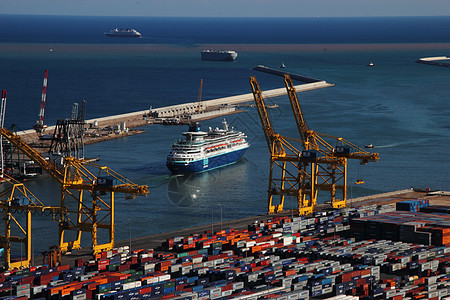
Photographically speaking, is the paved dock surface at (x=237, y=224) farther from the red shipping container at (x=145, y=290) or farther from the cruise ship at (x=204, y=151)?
the cruise ship at (x=204, y=151)

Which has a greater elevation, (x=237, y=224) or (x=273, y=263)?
(x=237, y=224)

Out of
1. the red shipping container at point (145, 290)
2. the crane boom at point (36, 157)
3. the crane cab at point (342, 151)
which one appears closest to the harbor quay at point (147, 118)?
the crane boom at point (36, 157)

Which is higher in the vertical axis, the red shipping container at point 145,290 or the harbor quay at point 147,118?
the harbor quay at point 147,118

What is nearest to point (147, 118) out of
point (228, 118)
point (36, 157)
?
point (228, 118)

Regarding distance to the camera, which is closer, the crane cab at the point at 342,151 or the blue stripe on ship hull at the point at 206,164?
the crane cab at the point at 342,151

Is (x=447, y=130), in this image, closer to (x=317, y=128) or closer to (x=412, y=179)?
(x=317, y=128)

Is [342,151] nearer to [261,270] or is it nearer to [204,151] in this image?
[204,151]

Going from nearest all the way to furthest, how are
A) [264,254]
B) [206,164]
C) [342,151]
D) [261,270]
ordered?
[261,270]
[264,254]
[342,151]
[206,164]
